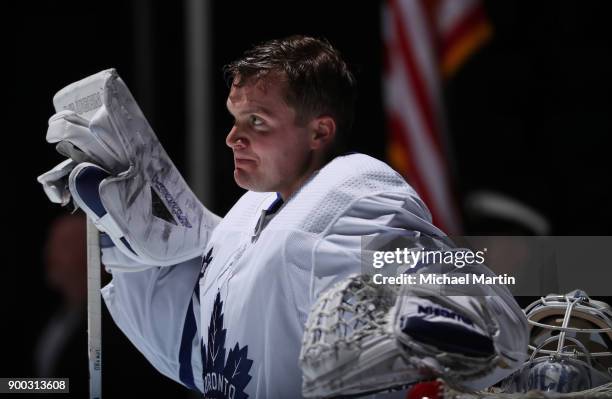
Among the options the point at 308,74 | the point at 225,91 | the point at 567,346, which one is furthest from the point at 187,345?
the point at 225,91

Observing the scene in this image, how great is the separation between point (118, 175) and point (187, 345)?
0.36 metres

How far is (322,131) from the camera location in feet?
4.80

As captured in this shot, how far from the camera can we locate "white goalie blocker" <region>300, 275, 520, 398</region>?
1.11 m

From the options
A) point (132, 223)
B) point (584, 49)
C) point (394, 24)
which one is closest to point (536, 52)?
point (584, 49)

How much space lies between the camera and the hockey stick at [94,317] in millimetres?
1579

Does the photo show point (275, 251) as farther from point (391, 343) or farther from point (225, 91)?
point (225, 91)

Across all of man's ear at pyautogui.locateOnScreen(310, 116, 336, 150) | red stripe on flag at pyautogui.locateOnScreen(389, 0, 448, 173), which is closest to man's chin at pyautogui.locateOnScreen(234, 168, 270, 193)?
man's ear at pyautogui.locateOnScreen(310, 116, 336, 150)

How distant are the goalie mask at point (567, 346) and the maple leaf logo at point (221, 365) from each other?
44 cm

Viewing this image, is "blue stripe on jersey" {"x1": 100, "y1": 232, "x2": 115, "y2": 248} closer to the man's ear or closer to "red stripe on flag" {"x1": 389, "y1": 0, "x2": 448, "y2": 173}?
the man's ear

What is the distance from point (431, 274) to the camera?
1.24 meters

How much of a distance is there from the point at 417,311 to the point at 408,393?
0.42ft

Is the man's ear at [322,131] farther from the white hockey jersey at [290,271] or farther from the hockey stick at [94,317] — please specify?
the hockey stick at [94,317]

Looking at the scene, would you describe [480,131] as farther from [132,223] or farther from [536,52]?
[132,223]

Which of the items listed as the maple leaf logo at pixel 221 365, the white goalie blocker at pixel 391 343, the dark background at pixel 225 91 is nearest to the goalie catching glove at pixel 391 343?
the white goalie blocker at pixel 391 343
